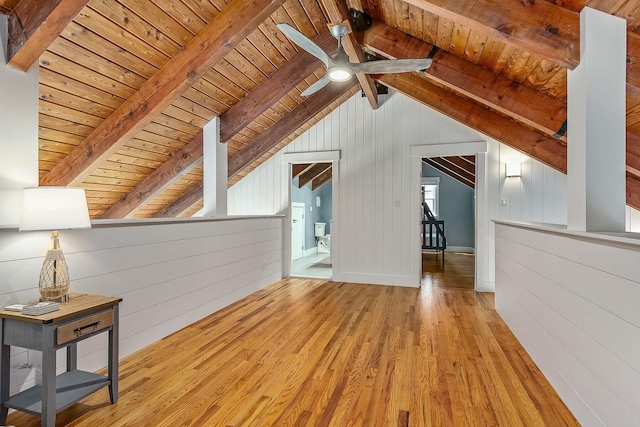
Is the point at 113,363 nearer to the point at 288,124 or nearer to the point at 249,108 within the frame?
the point at 249,108

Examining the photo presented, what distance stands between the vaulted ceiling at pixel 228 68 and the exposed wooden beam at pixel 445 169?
4.33 meters

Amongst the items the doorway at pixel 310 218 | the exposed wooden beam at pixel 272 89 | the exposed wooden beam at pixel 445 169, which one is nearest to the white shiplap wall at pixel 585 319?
the exposed wooden beam at pixel 272 89

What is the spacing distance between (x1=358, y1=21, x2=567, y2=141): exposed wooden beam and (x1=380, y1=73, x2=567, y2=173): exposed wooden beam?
2.50 feet

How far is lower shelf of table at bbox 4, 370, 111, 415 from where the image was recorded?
1695mm

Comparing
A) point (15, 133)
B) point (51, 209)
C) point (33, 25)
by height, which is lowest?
point (51, 209)

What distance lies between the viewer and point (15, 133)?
1955 mm

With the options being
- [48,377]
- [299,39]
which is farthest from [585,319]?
[48,377]

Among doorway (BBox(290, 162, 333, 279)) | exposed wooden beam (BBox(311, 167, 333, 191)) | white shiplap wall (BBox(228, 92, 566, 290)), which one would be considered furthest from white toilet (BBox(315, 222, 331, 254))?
white shiplap wall (BBox(228, 92, 566, 290))

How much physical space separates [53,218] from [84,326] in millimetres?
602

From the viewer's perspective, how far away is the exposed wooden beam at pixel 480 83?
2887 millimetres

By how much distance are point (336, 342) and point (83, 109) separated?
9.86 ft

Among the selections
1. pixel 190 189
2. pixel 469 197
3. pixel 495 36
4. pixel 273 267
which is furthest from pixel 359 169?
pixel 469 197

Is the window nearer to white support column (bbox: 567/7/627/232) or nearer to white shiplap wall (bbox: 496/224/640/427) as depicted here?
white shiplap wall (bbox: 496/224/640/427)

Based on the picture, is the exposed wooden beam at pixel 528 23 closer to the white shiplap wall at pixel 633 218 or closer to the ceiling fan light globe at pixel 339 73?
the ceiling fan light globe at pixel 339 73
